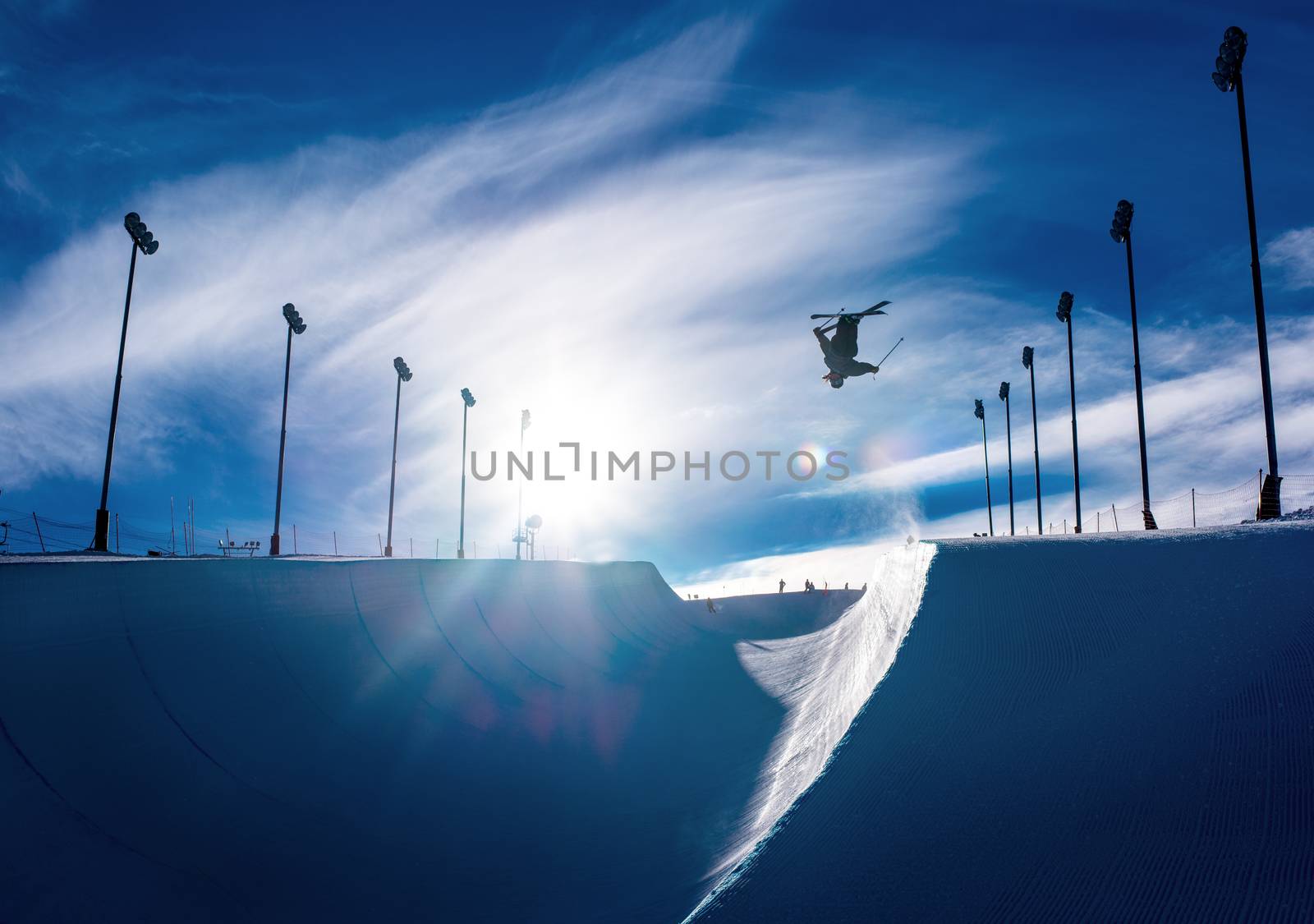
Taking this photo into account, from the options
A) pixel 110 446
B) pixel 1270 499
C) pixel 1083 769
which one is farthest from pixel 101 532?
pixel 1270 499

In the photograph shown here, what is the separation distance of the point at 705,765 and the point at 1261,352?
16586mm

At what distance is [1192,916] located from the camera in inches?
148

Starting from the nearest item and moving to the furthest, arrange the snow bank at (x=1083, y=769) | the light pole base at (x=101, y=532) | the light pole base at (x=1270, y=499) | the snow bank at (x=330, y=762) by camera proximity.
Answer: the snow bank at (x=1083, y=769) < the snow bank at (x=330, y=762) < the light pole base at (x=1270, y=499) < the light pole base at (x=101, y=532)

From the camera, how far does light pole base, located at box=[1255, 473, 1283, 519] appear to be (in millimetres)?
15094

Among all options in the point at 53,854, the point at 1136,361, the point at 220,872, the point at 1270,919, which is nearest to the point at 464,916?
the point at 220,872

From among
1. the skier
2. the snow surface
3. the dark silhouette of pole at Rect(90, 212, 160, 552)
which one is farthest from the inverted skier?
the dark silhouette of pole at Rect(90, 212, 160, 552)

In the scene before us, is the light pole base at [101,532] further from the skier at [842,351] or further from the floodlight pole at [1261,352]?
the floodlight pole at [1261,352]

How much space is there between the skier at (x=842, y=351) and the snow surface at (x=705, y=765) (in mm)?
6548

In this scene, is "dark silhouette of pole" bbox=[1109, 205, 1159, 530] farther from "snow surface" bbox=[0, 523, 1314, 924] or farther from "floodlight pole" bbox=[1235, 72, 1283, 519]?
"snow surface" bbox=[0, 523, 1314, 924]

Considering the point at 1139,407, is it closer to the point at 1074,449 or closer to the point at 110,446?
the point at 1074,449

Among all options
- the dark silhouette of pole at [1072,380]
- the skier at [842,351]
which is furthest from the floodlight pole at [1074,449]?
the skier at [842,351]

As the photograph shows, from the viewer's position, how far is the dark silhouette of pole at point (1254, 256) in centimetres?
1523

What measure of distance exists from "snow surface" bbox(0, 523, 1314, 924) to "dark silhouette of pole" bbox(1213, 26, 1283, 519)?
→ 10.5 meters

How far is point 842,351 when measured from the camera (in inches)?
606
